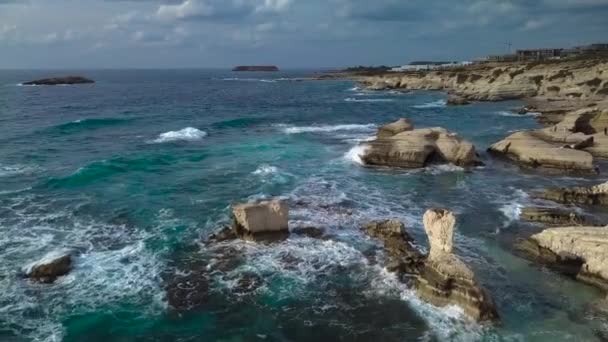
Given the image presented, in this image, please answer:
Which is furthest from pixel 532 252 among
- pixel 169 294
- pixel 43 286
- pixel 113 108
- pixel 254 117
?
pixel 113 108

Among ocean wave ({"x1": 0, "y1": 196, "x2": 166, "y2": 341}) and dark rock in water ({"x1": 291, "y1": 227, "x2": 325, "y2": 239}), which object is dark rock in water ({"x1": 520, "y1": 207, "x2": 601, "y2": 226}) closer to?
dark rock in water ({"x1": 291, "y1": 227, "x2": 325, "y2": 239})

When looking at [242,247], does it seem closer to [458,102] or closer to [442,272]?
[442,272]


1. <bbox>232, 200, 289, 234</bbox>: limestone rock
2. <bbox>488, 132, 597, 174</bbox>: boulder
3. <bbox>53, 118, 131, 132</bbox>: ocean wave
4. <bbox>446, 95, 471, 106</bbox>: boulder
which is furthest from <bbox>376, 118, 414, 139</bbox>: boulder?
<bbox>446, 95, 471, 106</bbox>: boulder

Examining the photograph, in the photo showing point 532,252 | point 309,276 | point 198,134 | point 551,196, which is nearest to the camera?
point 309,276

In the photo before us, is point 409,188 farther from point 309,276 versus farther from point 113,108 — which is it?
point 113,108

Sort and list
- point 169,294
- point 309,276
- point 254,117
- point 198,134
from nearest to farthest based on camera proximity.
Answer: point 169,294 < point 309,276 < point 198,134 < point 254,117

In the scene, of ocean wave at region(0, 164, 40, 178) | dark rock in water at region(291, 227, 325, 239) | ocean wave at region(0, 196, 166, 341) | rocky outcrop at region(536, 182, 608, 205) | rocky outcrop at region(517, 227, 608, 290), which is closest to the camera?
ocean wave at region(0, 196, 166, 341)
